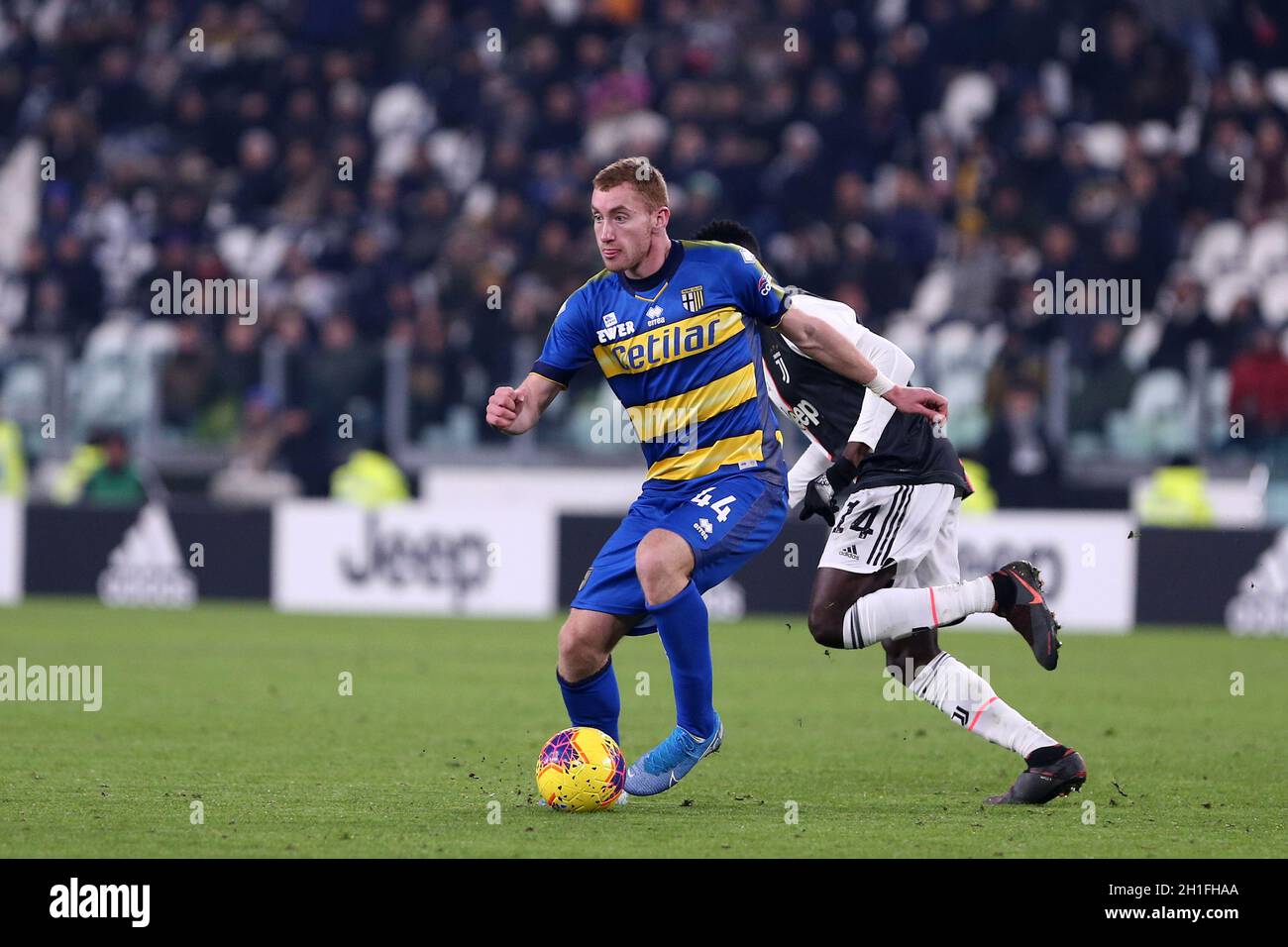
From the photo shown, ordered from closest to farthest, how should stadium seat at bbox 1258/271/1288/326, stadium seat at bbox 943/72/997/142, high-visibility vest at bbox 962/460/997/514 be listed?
high-visibility vest at bbox 962/460/997/514 → stadium seat at bbox 1258/271/1288/326 → stadium seat at bbox 943/72/997/142

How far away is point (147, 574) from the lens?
18062 mm

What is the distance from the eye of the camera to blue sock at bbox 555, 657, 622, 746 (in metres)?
7.27

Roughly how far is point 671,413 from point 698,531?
45cm

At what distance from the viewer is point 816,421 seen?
26.8 feet

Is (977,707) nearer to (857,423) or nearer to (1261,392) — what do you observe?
(857,423)

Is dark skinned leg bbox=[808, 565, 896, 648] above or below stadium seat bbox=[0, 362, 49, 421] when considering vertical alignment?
below

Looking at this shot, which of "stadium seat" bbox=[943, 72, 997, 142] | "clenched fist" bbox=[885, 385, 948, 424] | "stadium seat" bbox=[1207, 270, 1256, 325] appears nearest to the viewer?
"clenched fist" bbox=[885, 385, 948, 424]

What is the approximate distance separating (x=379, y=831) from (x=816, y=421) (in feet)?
8.94

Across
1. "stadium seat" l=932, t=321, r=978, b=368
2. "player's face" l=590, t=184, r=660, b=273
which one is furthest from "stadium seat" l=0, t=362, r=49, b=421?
"player's face" l=590, t=184, r=660, b=273

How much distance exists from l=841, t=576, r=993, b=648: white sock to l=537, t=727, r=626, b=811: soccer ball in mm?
1080

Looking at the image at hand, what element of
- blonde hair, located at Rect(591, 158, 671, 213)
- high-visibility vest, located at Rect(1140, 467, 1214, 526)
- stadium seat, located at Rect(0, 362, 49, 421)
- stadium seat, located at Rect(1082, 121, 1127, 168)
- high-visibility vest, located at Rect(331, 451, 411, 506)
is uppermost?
stadium seat, located at Rect(1082, 121, 1127, 168)
